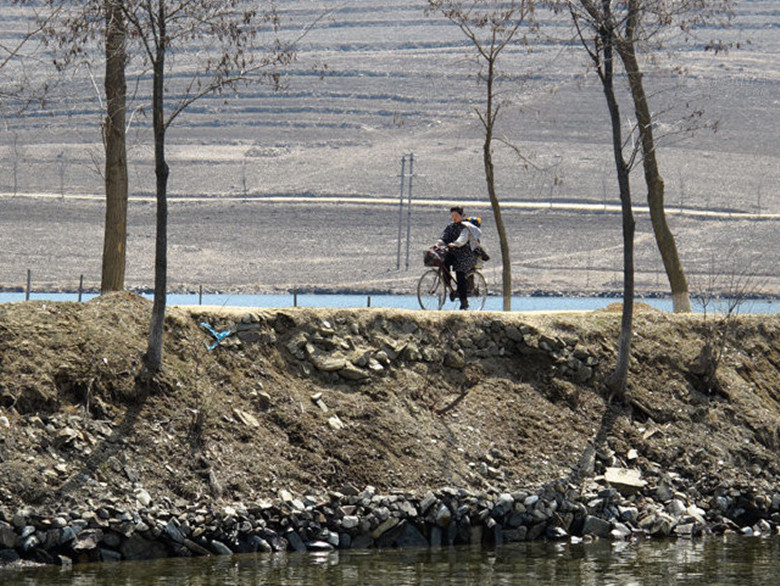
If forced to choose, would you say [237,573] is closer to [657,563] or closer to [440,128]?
[657,563]

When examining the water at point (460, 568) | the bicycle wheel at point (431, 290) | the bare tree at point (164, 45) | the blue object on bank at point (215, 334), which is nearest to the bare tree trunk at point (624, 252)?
the bicycle wheel at point (431, 290)

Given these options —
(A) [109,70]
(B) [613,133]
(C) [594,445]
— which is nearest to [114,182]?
(A) [109,70]

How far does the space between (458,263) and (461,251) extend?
0.67ft

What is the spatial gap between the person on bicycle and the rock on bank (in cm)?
175

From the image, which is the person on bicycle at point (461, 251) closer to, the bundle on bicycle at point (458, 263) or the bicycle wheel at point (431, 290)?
the bundle on bicycle at point (458, 263)

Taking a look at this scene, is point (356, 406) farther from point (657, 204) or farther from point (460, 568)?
point (657, 204)

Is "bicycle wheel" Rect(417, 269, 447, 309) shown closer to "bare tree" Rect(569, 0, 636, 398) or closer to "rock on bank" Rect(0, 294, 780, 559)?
"rock on bank" Rect(0, 294, 780, 559)

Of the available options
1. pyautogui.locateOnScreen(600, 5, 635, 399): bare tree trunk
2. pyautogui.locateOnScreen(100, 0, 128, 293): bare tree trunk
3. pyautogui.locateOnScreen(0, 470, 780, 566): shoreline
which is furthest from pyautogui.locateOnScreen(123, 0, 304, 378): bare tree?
pyautogui.locateOnScreen(600, 5, 635, 399): bare tree trunk

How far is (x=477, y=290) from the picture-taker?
23.8 metres

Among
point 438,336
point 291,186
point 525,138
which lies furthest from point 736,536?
point 525,138

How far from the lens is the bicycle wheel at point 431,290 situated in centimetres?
2397

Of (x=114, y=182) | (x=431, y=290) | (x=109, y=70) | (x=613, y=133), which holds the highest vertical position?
(x=109, y=70)

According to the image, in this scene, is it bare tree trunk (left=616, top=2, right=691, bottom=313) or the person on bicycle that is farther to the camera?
bare tree trunk (left=616, top=2, right=691, bottom=313)

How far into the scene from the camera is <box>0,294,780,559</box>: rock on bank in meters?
16.3
